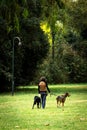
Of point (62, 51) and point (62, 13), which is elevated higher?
point (62, 13)

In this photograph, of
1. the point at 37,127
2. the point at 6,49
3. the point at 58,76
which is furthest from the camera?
the point at 58,76

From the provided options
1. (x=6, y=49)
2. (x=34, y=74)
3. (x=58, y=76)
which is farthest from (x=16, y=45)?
(x=58, y=76)

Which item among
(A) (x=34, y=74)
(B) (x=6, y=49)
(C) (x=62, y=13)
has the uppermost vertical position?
(C) (x=62, y=13)

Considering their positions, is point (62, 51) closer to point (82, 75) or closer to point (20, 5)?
point (82, 75)

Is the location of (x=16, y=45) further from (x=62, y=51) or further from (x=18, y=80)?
(x=62, y=51)

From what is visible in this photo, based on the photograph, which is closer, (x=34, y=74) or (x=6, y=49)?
(x=6, y=49)

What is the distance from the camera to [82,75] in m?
98.4

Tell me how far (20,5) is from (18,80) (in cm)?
4947

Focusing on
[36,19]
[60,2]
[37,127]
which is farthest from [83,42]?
[60,2]

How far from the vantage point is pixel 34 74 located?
64.1 m

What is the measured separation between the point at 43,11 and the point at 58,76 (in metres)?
83.9

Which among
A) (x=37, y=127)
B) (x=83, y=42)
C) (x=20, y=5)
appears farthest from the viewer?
(x=83, y=42)

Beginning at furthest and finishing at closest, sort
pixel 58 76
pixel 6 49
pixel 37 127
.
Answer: pixel 58 76
pixel 6 49
pixel 37 127

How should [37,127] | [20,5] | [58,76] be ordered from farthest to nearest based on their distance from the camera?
[58,76] → [37,127] → [20,5]
